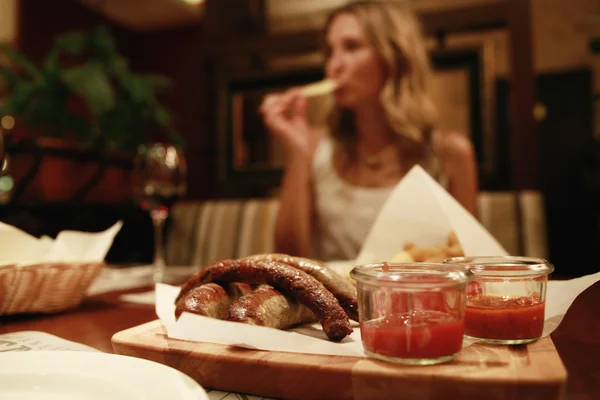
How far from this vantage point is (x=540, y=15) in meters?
4.62

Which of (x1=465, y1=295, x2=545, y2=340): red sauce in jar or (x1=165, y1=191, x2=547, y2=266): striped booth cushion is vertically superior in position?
(x1=465, y1=295, x2=545, y2=340): red sauce in jar

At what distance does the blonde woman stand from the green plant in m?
0.80

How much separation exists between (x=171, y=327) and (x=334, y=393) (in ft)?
0.85

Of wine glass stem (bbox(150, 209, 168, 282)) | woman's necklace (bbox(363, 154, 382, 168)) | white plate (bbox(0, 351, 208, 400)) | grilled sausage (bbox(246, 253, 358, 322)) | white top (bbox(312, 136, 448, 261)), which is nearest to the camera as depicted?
white plate (bbox(0, 351, 208, 400))

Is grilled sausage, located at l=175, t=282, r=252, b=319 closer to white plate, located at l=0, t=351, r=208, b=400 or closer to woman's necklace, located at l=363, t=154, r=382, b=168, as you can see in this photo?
white plate, located at l=0, t=351, r=208, b=400

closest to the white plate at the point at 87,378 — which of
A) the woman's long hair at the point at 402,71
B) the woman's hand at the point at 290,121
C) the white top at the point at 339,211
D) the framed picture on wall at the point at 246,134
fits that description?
the white top at the point at 339,211

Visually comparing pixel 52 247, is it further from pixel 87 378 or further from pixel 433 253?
pixel 433 253

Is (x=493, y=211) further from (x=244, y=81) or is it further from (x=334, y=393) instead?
(x=334, y=393)

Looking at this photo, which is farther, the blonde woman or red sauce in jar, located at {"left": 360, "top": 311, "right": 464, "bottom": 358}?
the blonde woman

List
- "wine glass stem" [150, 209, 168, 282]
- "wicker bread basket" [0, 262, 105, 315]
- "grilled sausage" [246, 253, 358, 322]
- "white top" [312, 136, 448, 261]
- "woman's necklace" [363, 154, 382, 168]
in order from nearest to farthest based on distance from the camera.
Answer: "grilled sausage" [246, 253, 358, 322] → "wicker bread basket" [0, 262, 105, 315] → "wine glass stem" [150, 209, 168, 282] → "white top" [312, 136, 448, 261] → "woman's necklace" [363, 154, 382, 168]

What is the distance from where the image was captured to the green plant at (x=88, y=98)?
7.97ft

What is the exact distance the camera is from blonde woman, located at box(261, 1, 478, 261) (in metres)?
2.24

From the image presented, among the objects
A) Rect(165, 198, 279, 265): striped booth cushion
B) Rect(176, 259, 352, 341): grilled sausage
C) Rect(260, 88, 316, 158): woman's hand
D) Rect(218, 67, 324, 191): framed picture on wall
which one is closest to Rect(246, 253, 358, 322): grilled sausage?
Rect(176, 259, 352, 341): grilled sausage

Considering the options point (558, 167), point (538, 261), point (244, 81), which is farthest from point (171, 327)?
point (558, 167)
